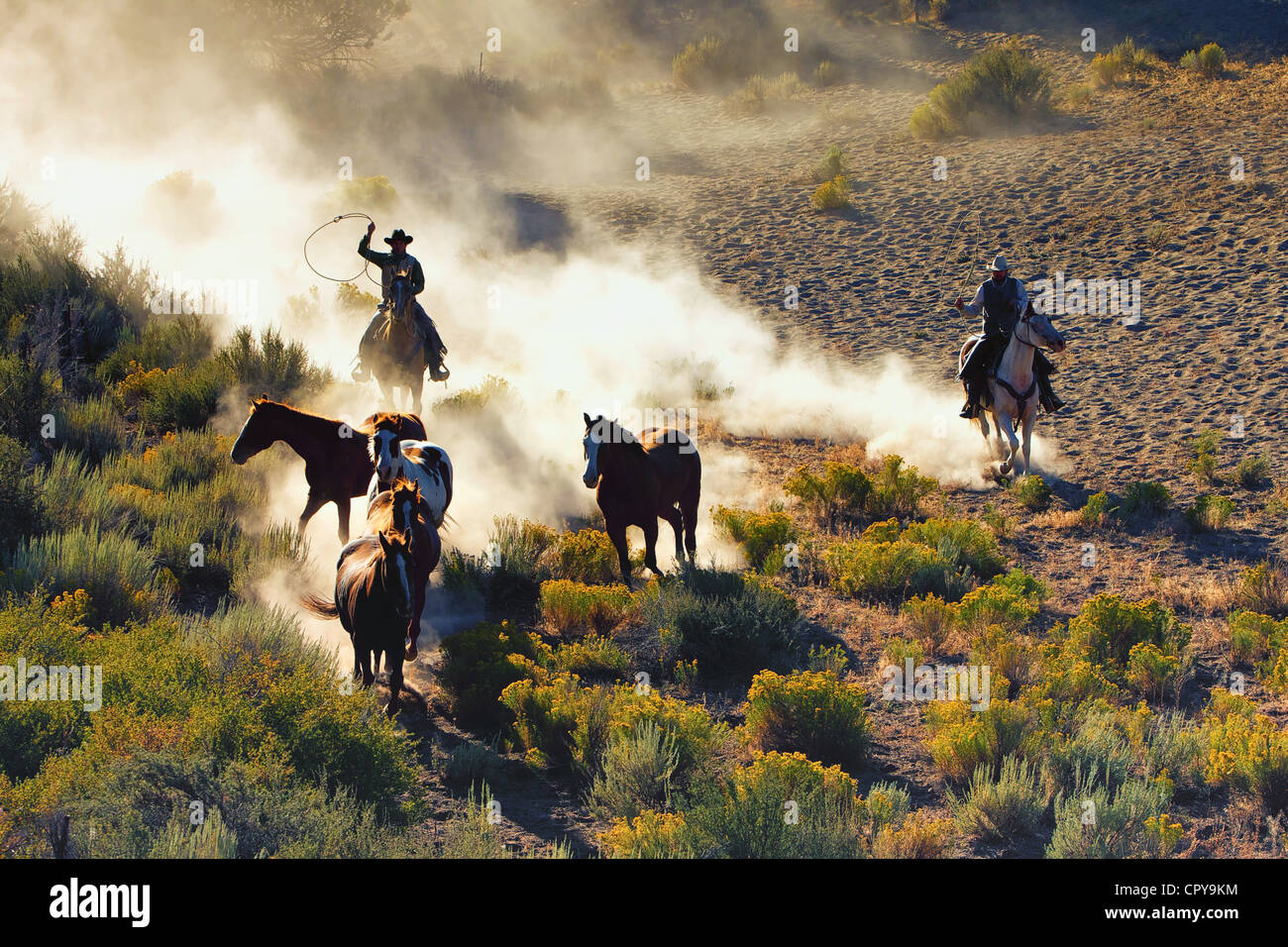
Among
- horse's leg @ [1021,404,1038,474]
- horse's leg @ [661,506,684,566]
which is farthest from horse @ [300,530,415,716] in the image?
horse's leg @ [1021,404,1038,474]

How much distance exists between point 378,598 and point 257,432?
4.13 m

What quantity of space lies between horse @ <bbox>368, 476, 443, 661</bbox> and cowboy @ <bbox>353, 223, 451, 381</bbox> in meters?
5.48

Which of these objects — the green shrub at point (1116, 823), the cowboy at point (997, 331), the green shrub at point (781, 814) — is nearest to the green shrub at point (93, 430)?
the green shrub at point (781, 814)

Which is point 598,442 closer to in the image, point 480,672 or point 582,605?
point 582,605

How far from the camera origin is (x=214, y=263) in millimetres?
27609

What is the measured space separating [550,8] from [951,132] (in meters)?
27.4

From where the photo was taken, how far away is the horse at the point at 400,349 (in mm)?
14391

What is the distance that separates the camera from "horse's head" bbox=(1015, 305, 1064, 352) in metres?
14.1

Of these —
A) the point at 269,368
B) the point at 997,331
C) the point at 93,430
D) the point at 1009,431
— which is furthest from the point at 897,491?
the point at 93,430

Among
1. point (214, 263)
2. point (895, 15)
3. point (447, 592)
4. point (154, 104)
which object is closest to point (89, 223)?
point (214, 263)

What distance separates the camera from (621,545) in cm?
1162

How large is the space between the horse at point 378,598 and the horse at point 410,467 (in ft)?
2.41

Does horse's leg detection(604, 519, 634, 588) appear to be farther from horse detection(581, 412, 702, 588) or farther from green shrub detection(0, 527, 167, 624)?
green shrub detection(0, 527, 167, 624)
